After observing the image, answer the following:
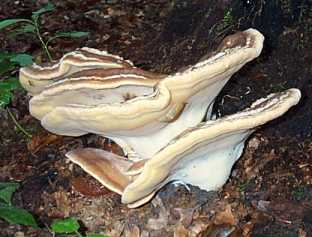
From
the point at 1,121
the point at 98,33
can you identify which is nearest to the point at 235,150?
the point at 1,121

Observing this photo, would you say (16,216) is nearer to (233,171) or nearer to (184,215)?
(184,215)

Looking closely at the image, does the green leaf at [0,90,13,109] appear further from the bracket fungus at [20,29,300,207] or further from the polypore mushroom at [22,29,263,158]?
the polypore mushroom at [22,29,263,158]

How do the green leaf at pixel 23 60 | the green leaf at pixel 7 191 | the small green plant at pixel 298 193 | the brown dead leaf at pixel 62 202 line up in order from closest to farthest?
the green leaf at pixel 7 191, the small green plant at pixel 298 193, the brown dead leaf at pixel 62 202, the green leaf at pixel 23 60

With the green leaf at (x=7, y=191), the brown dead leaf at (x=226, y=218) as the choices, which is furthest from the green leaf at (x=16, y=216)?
the brown dead leaf at (x=226, y=218)

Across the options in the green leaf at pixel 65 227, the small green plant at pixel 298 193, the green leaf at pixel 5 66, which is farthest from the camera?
the green leaf at pixel 5 66

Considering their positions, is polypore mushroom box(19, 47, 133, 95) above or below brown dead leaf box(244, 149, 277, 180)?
above

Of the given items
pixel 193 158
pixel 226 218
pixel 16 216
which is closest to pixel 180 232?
pixel 226 218

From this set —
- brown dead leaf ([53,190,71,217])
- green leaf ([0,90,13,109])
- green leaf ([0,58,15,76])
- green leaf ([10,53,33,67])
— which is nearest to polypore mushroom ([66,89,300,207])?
brown dead leaf ([53,190,71,217])

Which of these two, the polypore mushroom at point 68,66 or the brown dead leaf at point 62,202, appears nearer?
the polypore mushroom at point 68,66

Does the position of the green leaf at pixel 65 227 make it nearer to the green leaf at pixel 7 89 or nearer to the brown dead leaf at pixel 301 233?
the green leaf at pixel 7 89

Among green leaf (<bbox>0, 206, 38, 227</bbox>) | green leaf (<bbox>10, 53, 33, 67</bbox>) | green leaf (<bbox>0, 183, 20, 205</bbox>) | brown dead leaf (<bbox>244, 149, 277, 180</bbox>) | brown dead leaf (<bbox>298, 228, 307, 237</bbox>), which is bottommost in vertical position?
green leaf (<bbox>0, 183, 20, 205</bbox>)
